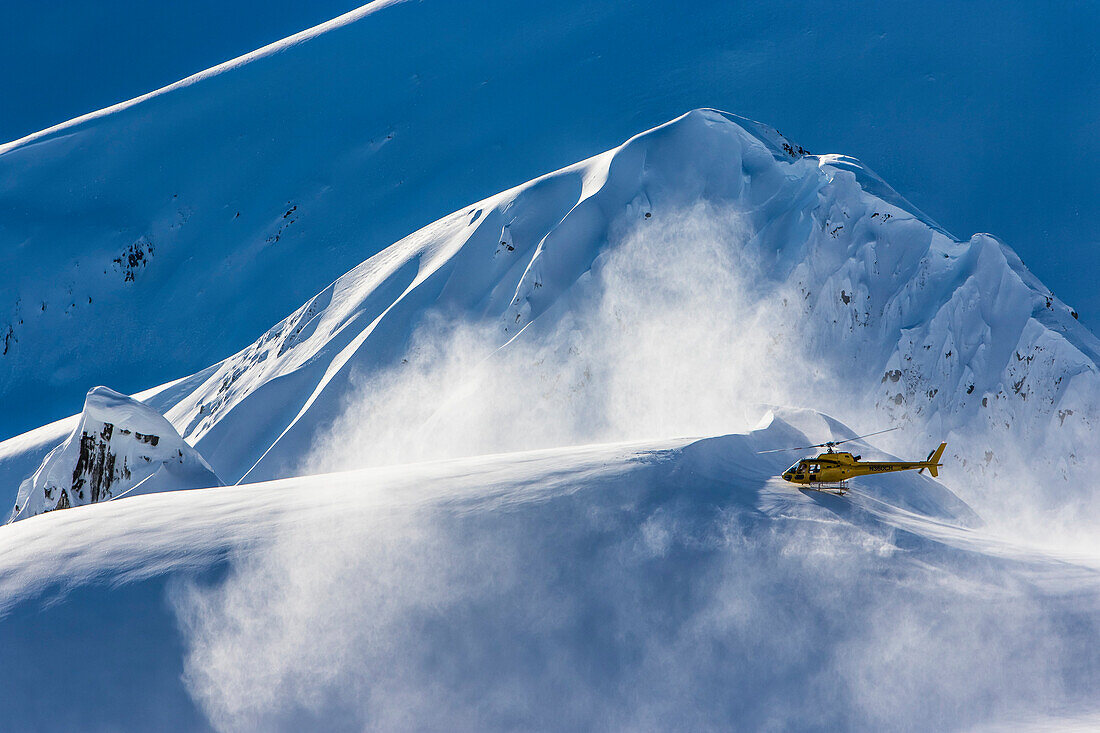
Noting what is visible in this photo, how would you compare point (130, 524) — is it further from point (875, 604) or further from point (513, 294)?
point (513, 294)

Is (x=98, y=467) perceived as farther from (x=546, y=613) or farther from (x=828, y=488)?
(x=828, y=488)

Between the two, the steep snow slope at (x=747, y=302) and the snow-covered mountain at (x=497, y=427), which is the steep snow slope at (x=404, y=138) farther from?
the steep snow slope at (x=747, y=302)

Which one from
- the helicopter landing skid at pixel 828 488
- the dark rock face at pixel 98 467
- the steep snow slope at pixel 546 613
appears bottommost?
the dark rock face at pixel 98 467

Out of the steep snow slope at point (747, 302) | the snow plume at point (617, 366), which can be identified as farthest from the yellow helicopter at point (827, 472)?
the steep snow slope at point (747, 302)

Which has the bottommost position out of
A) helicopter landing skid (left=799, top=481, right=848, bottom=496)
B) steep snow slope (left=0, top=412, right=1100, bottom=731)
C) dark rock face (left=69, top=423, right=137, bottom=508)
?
dark rock face (left=69, top=423, right=137, bottom=508)

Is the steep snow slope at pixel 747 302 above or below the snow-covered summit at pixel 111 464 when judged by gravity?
above

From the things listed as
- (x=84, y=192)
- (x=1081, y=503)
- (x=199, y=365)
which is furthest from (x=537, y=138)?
(x=1081, y=503)

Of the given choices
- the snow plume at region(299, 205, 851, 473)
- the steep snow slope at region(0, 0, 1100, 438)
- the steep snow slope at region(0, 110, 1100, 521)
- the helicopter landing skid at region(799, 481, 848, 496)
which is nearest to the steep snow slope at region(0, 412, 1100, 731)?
the helicopter landing skid at region(799, 481, 848, 496)

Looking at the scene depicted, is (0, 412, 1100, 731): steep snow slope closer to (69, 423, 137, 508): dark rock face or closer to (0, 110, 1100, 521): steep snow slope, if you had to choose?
(69, 423, 137, 508): dark rock face
